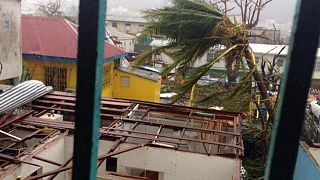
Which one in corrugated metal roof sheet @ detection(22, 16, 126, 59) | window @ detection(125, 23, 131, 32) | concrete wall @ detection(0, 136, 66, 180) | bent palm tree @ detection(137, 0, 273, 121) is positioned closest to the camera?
concrete wall @ detection(0, 136, 66, 180)

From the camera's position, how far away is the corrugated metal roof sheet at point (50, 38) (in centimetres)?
1284

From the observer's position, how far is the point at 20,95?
689 cm

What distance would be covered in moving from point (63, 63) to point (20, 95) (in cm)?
607

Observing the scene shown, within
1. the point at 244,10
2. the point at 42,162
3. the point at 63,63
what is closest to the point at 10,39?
the point at 42,162

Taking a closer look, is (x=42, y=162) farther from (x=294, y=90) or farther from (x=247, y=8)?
(x=247, y=8)

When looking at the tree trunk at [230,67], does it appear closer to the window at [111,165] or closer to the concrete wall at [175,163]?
the concrete wall at [175,163]

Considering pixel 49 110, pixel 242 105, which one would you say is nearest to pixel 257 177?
pixel 242 105

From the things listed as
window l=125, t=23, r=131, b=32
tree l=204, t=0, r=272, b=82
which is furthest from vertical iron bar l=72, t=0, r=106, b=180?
window l=125, t=23, r=131, b=32

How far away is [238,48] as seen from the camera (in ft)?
28.2

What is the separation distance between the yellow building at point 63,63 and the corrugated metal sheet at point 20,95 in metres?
3.92

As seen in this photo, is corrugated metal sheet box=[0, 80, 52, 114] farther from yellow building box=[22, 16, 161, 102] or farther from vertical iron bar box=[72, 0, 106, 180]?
vertical iron bar box=[72, 0, 106, 180]

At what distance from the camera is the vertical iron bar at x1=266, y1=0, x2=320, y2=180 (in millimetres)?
793

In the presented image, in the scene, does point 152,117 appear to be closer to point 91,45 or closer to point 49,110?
point 49,110

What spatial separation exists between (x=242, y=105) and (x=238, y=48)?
5.21 feet
